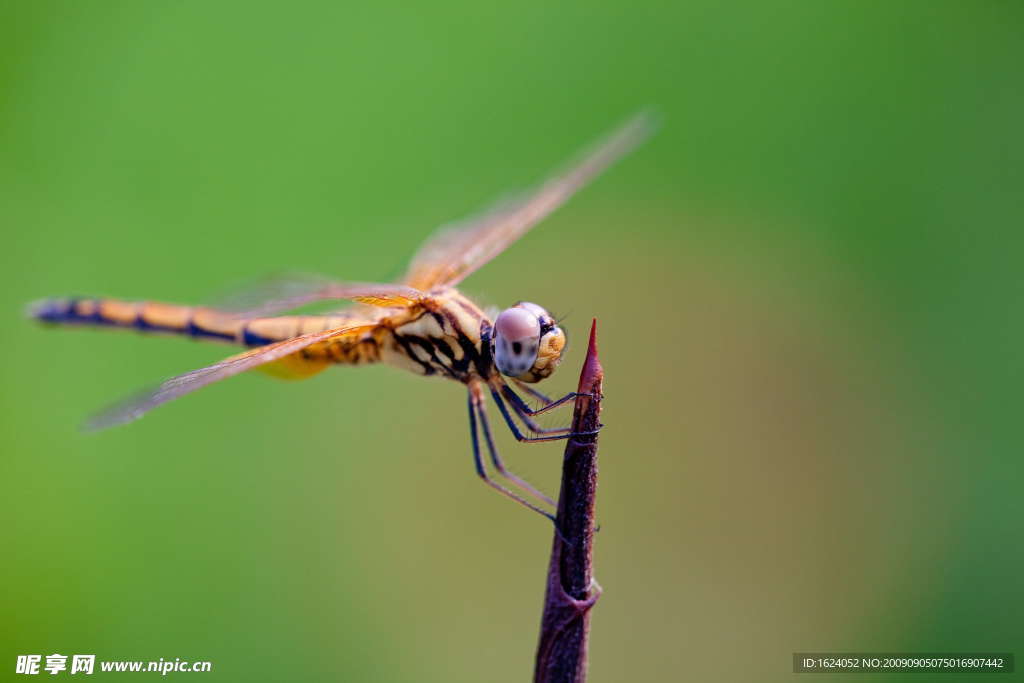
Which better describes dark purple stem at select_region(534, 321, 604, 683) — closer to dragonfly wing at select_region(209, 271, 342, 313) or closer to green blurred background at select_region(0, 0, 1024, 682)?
dragonfly wing at select_region(209, 271, 342, 313)

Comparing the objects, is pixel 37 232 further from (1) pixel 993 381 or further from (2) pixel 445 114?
(1) pixel 993 381

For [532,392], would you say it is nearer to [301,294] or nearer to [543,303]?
[301,294]

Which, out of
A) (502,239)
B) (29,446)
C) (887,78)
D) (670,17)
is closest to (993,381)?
(887,78)

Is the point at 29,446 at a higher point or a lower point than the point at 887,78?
lower

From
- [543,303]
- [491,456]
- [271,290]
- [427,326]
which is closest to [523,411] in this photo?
[491,456]

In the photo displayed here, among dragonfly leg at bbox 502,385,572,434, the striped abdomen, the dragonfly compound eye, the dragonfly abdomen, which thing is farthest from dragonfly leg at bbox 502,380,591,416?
the dragonfly abdomen

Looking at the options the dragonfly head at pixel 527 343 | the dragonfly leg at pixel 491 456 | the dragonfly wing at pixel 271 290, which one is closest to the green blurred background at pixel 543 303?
the dragonfly wing at pixel 271 290

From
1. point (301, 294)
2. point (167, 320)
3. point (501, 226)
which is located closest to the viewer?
point (301, 294)

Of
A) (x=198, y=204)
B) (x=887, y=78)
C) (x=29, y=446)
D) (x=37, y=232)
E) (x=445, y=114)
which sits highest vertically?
(x=887, y=78)
